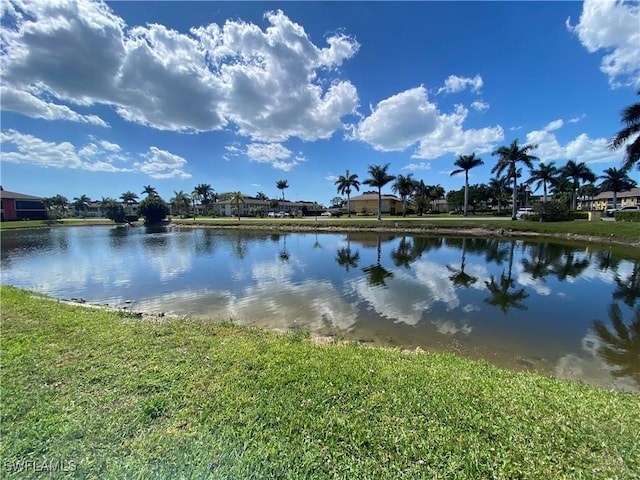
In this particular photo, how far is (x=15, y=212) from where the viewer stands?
68.0 metres

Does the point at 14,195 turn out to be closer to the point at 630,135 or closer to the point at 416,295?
the point at 416,295

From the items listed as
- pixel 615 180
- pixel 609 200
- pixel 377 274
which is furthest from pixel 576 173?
pixel 377 274

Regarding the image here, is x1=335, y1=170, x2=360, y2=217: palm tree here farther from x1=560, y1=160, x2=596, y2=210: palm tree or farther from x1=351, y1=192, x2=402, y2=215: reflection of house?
x1=560, y1=160, x2=596, y2=210: palm tree

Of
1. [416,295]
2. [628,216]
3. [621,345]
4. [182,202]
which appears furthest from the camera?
[182,202]

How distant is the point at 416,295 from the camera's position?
1196 cm

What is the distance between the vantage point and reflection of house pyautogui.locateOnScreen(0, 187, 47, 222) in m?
66.2

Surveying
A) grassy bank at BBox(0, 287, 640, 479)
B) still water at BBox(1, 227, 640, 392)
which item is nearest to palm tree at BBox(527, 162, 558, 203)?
still water at BBox(1, 227, 640, 392)

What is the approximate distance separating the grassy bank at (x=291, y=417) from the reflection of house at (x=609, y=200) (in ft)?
291

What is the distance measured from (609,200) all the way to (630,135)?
66909 mm

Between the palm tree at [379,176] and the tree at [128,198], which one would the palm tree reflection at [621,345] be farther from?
the tree at [128,198]

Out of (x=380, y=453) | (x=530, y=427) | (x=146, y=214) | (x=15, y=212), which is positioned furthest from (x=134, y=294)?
(x=15, y=212)

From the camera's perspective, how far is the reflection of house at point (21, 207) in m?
66.2

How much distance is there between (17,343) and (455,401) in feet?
25.7

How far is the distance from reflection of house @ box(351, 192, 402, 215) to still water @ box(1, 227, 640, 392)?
5071 centimetres
